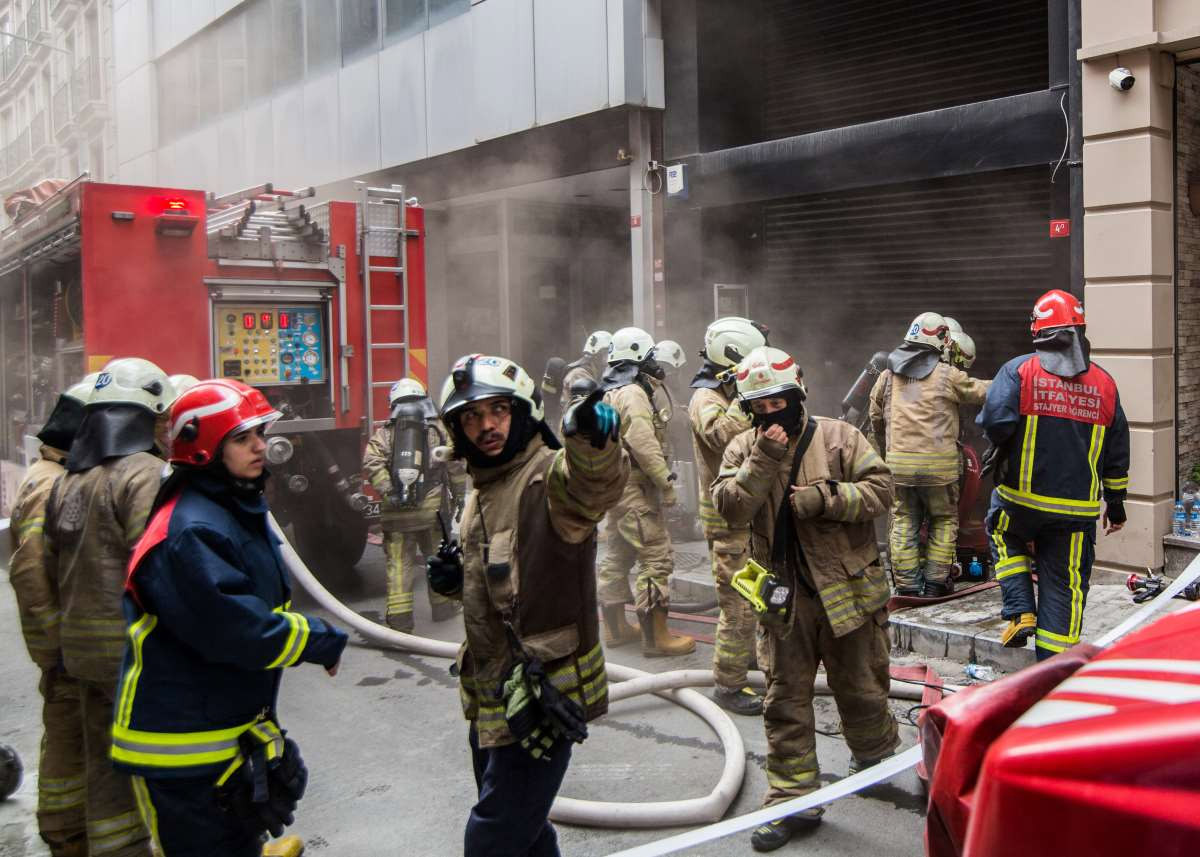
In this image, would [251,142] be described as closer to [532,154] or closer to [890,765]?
[532,154]

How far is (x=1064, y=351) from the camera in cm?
489

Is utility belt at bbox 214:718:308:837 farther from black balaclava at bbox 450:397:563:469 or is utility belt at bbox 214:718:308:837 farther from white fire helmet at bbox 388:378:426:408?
white fire helmet at bbox 388:378:426:408

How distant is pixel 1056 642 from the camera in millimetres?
4789

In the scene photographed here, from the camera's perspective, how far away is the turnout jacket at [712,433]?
18.0 ft

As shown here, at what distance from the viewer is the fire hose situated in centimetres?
391

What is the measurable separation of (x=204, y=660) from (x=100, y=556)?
1.00 m

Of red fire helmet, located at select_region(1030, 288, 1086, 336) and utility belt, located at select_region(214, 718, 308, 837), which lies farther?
red fire helmet, located at select_region(1030, 288, 1086, 336)

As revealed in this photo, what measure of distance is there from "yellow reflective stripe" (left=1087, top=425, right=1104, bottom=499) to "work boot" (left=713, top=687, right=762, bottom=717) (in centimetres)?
182

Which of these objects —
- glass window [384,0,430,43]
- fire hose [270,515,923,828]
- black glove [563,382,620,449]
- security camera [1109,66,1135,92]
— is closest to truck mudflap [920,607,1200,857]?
black glove [563,382,620,449]

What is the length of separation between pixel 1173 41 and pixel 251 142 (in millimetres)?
14351

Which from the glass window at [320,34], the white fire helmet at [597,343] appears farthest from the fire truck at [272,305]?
the glass window at [320,34]

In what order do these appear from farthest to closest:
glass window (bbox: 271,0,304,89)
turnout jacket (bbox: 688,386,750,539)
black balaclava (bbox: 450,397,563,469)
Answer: glass window (bbox: 271,0,304,89) → turnout jacket (bbox: 688,386,750,539) → black balaclava (bbox: 450,397,563,469)

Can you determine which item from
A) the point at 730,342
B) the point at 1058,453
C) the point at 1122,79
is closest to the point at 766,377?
the point at 1058,453

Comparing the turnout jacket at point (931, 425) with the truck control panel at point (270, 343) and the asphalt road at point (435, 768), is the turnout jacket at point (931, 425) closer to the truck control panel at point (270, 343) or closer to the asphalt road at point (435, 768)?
the asphalt road at point (435, 768)
